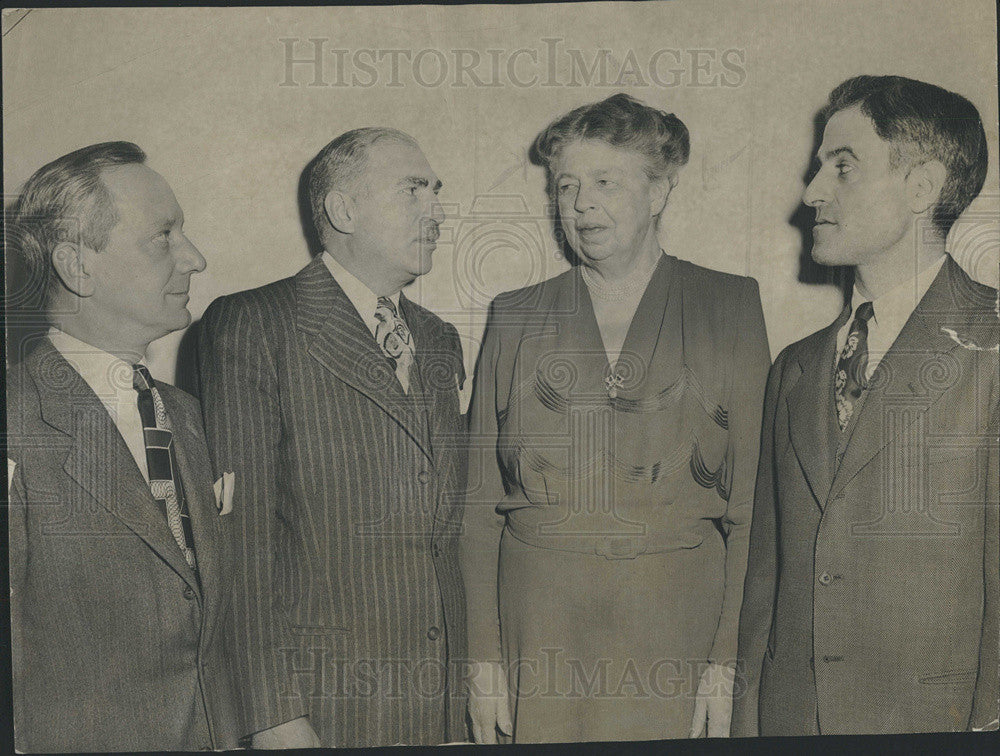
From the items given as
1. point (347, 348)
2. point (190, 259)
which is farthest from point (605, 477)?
point (190, 259)

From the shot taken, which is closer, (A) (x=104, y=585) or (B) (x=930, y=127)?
(A) (x=104, y=585)

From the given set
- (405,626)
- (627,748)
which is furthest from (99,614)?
(627,748)

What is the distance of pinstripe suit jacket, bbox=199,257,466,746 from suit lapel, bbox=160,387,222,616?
0.06 metres

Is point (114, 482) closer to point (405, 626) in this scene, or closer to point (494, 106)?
point (405, 626)

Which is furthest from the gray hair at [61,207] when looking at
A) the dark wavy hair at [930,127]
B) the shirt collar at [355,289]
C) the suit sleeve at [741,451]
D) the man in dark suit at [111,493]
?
the dark wavy hair at [930,127]

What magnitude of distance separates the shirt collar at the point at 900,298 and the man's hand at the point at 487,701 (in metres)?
1.66

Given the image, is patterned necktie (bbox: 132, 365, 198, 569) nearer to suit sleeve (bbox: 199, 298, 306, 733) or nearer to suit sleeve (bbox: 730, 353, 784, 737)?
suit sleeve (bbox: 199, 298, 306, 733)

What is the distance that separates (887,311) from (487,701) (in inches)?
71.0

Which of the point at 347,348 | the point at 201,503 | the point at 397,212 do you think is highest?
the point at 397,212

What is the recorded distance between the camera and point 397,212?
3.23 meters

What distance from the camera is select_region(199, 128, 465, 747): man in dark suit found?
10.4 ft

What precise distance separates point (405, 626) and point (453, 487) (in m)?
0.46

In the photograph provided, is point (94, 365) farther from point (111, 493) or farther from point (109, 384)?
point (111, 493)

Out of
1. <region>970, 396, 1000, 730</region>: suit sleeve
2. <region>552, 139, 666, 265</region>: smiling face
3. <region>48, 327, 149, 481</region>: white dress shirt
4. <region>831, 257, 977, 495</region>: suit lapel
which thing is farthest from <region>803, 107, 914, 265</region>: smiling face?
<region>48, 327, 149, 481</region>: white dress shirt
